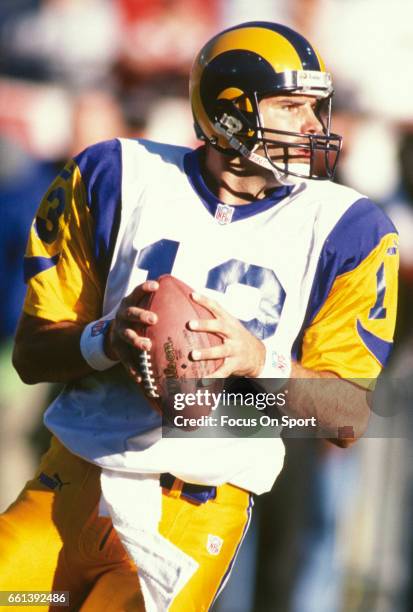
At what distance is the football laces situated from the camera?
2623mm

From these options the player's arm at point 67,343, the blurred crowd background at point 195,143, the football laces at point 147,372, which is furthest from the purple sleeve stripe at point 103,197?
the blurred crowd background at point 195,143

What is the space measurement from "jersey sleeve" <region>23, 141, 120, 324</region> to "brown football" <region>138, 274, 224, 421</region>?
0.38 metres

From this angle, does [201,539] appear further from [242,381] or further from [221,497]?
[242,381]

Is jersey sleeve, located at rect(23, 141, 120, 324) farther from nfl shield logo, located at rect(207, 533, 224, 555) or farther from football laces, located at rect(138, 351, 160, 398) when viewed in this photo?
nfl shield logo, located at rect(207, 533, 224, 555)

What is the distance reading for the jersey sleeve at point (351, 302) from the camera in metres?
2.91

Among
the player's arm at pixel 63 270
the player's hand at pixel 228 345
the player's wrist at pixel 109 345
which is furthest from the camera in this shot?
the player's arm at pixel 63 270

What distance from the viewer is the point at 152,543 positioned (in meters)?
2.77

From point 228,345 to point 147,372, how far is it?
0.18m

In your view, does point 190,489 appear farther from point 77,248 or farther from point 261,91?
point 261,91

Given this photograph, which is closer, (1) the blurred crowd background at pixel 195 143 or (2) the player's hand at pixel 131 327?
(2) the player's hand at pixel 131 327

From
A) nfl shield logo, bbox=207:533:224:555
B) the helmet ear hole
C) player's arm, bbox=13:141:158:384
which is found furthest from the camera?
the helmet ear hole

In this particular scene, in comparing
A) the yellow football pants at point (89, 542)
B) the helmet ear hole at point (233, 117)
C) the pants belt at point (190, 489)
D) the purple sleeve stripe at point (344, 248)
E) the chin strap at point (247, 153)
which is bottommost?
the yellow football pants at point (89, 542)

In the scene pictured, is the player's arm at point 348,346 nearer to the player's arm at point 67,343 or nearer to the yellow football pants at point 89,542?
the yellow football pants at point 89,542

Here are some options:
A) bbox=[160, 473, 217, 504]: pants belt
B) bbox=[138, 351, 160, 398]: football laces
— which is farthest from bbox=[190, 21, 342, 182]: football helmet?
bbox=[160, 473, 217, 504]: pants belt
